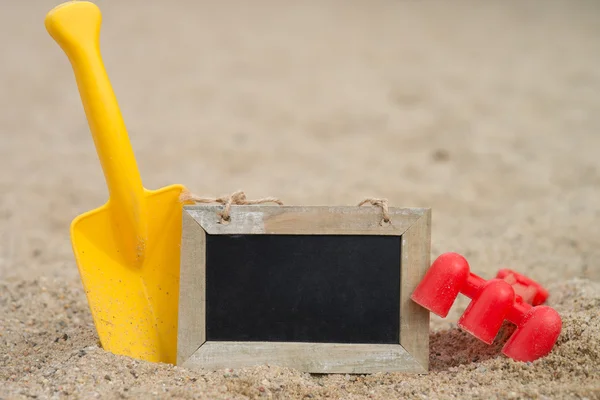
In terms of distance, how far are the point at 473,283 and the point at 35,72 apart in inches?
145

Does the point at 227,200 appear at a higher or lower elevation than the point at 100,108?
lower

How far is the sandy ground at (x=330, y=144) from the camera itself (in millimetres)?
1309

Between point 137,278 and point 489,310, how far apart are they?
0.77m

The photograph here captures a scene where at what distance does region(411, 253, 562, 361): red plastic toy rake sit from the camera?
1302 millimetres

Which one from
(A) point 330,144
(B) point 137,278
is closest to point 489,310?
(B) point 137,278

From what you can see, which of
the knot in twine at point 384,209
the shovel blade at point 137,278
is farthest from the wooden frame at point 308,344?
the shovel blade at point 137,278

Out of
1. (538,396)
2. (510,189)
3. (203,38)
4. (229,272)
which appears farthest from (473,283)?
(203,38)

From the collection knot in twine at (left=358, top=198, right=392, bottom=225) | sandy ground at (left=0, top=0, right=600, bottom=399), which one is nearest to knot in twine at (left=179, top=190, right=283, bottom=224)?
knot in twine at (left=358, top=198, right=392, bottom=225)

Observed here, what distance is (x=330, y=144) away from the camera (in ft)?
11.8

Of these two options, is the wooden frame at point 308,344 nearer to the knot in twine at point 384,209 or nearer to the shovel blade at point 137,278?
the knot in twine at point 384,209

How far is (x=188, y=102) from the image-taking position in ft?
13.1

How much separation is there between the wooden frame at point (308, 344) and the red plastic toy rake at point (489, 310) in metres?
0.05

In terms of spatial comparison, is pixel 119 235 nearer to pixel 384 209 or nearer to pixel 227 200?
pixel 227 200

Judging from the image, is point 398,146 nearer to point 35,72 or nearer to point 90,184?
point 90,184
